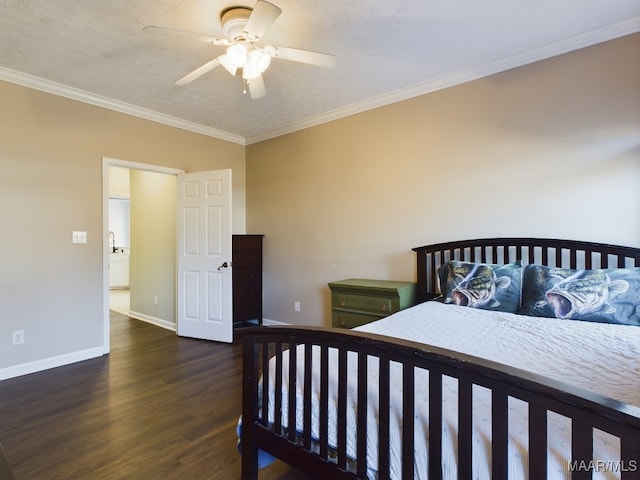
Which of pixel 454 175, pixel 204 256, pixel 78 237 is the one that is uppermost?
pixel 454 175

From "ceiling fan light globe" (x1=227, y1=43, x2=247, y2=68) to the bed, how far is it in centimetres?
169

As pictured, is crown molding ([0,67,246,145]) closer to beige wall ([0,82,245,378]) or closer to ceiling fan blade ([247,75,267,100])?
beige wall ([0,82,245,378])

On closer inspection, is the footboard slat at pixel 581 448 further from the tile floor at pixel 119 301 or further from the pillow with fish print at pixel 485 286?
the tile floor at pixel 119 301

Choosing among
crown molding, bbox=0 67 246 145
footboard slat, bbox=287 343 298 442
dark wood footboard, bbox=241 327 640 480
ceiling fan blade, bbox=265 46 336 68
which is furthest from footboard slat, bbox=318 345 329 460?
crown molding, bbox=0 67 246 145

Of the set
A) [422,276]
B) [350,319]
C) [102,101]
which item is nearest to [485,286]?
[422,276]

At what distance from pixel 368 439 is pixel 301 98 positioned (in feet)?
10.6

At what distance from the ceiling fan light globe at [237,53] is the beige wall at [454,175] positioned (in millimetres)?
1886

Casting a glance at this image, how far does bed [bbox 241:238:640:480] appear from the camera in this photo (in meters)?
0.84

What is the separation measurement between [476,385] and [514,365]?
536mm

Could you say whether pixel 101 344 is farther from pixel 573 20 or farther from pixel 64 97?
pixel 573 20

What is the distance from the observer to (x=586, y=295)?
2.12 metres

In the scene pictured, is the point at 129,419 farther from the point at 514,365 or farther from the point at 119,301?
the point at 119,301

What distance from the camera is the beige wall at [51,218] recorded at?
2980 millimetres

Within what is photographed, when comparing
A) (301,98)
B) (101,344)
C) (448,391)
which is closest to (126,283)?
(101,344)
